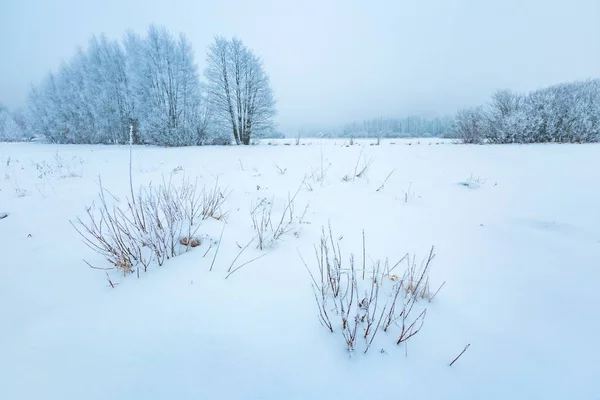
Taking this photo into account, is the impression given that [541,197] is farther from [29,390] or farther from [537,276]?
[29,390]

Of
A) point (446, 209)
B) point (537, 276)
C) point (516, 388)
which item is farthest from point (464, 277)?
point (446, 209)

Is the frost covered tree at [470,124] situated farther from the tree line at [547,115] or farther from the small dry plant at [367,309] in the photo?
the small dry plant at [367,309]

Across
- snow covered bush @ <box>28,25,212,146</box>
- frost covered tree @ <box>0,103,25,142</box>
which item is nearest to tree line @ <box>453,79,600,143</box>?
snow covered bush @ <box>28,25,212,146</box>

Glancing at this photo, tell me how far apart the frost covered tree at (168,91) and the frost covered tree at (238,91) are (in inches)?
47.0

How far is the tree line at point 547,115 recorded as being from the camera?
1009 centimetres

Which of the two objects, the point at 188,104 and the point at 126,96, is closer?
the point at 188,104

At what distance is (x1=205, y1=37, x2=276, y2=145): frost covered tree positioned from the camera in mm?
14992

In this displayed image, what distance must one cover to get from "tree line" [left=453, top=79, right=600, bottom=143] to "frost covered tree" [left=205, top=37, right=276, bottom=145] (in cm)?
1195

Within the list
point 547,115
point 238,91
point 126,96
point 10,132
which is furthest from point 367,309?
point 10,132

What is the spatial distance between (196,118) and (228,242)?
15.5 meters

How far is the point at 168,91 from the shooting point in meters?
15.2

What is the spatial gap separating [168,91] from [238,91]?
14.3 feet

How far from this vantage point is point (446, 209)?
3.02 m

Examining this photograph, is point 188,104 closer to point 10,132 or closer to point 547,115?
point 547,115
